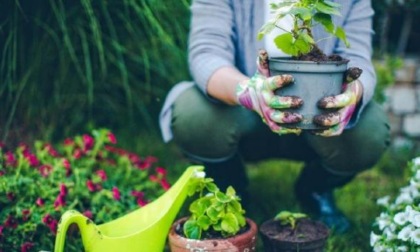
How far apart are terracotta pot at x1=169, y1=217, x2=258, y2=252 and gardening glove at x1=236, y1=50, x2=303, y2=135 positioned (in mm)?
239

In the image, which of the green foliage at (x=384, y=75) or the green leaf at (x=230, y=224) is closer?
the green leaf at (x=230, y=224)

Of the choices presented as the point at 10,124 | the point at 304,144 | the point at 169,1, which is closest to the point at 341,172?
the point at 304,144

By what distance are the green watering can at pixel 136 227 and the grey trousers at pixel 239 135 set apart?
0.23 metres

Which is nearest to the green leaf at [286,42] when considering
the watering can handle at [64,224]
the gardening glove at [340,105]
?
the gardening glove at [340,105]

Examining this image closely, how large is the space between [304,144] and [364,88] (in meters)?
0.33

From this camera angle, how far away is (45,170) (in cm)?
171

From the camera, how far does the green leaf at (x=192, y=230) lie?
1348 mm

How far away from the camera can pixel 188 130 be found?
5.49 feet

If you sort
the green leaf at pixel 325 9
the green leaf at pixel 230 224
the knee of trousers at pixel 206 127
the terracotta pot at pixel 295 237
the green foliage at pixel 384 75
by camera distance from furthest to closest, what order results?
the green foliage at pixel 384 75
the knee of trousers at pixel 206 127
the terracotta pot at pixel 295 237
the green leaf at pixel 230 224
the green leaf at pixel 325 9

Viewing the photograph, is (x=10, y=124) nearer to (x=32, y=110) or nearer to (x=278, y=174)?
(x=32, y=110)

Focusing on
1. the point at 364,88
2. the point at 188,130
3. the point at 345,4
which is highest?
the point at 345,4

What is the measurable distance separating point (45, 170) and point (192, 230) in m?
0.55

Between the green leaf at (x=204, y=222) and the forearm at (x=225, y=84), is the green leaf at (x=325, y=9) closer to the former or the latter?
the forearm at (x=225, y=84)

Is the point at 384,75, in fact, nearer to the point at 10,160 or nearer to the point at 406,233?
the point at 406,233
